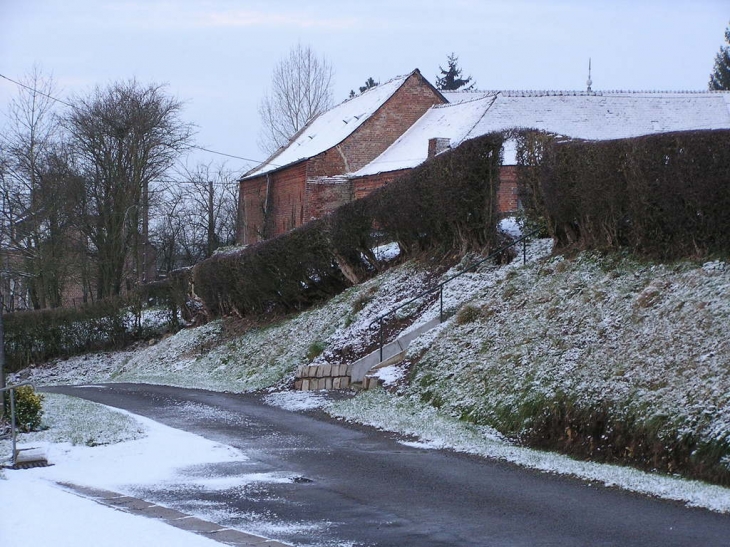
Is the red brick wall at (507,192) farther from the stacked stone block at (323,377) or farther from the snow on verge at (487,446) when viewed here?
the snow on verge at (487,446)

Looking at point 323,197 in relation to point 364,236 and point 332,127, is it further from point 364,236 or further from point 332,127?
point 364,236

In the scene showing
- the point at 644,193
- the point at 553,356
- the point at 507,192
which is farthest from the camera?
the point at 507,192

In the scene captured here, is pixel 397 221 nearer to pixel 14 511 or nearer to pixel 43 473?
pixel 43 473

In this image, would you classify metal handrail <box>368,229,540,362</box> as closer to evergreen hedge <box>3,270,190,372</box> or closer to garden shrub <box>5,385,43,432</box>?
Result: garden shrub <box>5,385,43,432</box>

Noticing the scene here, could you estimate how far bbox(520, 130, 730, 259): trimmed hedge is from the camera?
1316 centimetres

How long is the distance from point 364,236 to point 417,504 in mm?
16587

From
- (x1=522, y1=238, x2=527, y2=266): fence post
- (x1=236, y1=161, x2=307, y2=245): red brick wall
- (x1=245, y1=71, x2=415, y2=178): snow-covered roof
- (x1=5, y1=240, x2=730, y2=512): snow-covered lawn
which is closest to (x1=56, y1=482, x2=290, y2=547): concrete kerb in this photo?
(x1=5, y1=240, x2=730, y2=512): snow-covered lawn

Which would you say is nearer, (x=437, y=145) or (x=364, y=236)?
(x=364, y=236)

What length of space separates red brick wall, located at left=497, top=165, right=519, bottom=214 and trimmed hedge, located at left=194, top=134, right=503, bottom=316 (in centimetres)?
35

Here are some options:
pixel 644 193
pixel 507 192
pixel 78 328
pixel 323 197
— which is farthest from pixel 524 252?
pixel 323 197

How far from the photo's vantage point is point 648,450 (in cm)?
977

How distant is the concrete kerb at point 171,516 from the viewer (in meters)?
6.87

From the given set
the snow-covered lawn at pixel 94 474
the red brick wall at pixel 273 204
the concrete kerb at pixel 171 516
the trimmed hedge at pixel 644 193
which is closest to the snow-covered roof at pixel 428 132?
the red brick wall at pixel 273 204

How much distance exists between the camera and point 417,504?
8359 millimetres
